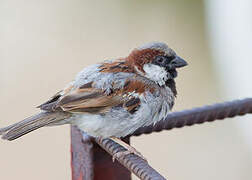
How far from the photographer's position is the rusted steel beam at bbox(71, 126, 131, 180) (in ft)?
6.19

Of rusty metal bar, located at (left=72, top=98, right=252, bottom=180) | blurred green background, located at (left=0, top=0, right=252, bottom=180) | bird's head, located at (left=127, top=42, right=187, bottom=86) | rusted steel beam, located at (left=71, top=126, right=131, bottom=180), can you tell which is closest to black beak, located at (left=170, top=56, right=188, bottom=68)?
bird's head, located at (left=127, top=42, right=187, bottom=86)

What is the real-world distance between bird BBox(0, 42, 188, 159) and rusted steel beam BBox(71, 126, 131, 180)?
1.06 feet

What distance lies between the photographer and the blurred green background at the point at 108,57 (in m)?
4.72

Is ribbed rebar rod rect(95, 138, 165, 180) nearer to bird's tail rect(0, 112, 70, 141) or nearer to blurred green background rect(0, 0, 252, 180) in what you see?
bird's tail rect(0, 112, 70, 141)

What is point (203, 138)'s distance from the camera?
5.05m

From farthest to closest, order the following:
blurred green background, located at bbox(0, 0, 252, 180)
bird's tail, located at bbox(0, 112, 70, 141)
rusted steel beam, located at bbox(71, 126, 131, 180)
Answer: blurred green background, located at bbox(0, 0, 252, 180)
bird's tail, located at bbox(0, 112, 70, 141)
rusted steel beam, located at bbox(71, 126, 131, 180)

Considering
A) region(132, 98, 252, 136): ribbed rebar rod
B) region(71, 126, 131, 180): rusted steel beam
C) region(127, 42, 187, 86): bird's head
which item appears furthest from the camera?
region(127, 42, 187, 86): bird's head

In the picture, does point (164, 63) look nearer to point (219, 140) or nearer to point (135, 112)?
point (135, 112)

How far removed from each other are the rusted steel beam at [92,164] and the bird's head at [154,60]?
2.25ft

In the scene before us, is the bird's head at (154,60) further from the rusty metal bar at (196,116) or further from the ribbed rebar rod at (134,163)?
the ribbed rebar rod at (134,163)

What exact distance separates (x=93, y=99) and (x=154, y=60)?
1.29 feet

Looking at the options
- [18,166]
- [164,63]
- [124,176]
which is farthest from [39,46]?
[124,176]

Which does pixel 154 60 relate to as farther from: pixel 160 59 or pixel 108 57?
pixel 108 57

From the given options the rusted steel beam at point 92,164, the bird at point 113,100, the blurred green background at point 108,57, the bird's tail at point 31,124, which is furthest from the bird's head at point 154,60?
the blurred green background at point 108,57
